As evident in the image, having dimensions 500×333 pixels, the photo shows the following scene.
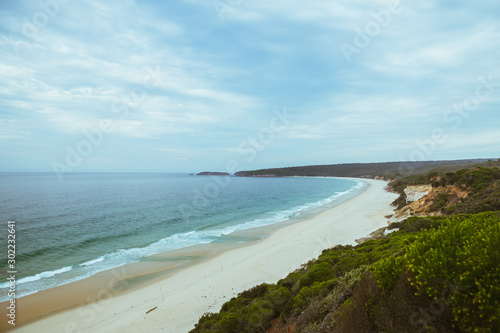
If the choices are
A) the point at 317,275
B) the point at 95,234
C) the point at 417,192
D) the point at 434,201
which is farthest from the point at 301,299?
the point at 417,192

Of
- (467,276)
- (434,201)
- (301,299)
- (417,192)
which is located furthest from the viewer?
(417,192)

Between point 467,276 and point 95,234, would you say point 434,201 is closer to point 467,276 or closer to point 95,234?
point 467,276

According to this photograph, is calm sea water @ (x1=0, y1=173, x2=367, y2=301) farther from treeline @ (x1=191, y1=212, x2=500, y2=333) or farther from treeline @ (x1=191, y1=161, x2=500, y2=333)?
treeline @ (x1=191, y1=212, x2=500, y2=333)

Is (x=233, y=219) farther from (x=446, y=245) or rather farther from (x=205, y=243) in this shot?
(x=446, y=245)

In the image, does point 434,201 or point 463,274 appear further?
point 434,201

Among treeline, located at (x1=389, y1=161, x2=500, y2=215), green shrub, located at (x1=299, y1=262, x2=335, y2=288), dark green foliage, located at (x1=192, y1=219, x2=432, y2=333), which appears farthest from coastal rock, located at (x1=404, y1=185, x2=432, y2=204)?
green shrub, located at (x1=299, y1=262, x2=335, y2=288)

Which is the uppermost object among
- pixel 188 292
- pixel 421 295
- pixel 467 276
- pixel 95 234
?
pixel 467 276

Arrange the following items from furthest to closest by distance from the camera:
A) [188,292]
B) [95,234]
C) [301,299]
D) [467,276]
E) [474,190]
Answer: [95,234]
[474,190]
[188,292]
[301,299]
[467,276]

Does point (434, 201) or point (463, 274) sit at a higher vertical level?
point (463, 274)

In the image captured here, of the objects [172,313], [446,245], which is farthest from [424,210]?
[172,313]
